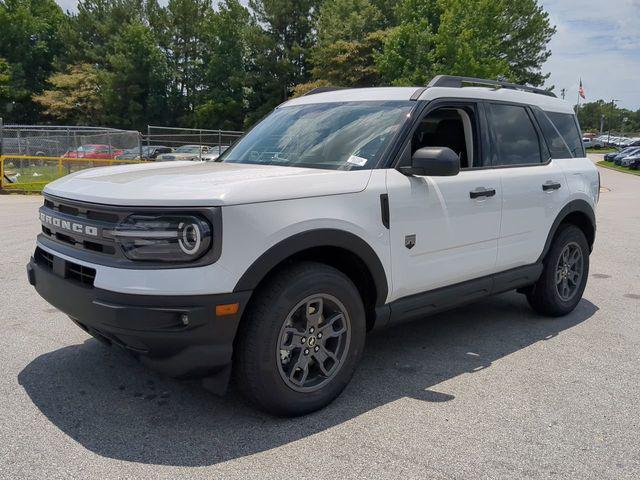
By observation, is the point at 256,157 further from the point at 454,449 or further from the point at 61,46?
the point at 61,46

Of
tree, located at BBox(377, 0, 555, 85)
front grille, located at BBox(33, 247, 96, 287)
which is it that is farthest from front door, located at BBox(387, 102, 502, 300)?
tree, located at BBox(377, 0, 555, 85)

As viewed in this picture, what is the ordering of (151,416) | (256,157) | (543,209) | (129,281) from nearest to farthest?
1. (129,281)
2. (151,416)
3. (256,157)
4. (543,209)

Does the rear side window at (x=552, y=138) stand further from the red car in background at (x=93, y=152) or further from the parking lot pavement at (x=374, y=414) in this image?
the red car in background at (x=93, y=152)

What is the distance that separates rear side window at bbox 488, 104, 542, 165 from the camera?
14.9ft

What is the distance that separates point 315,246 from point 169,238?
798 millimetres

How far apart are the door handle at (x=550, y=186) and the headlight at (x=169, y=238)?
3092mm

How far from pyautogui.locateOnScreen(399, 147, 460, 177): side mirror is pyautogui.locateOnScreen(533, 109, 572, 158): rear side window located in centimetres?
184

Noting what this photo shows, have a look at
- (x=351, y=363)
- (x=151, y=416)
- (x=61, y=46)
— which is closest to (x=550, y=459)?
(x=351, y=363)

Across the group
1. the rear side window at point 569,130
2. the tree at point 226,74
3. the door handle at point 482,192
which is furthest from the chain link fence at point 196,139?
the tree at point 226,74

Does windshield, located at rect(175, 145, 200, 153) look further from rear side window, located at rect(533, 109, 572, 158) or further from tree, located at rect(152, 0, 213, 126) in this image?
tree, located at rect(152, 0, 213, 126)

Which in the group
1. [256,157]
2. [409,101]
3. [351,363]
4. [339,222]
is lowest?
Answer: [351,363]

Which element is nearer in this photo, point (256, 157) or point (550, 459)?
point (550, 459)

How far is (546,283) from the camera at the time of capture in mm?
5078

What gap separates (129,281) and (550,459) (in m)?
2.24
